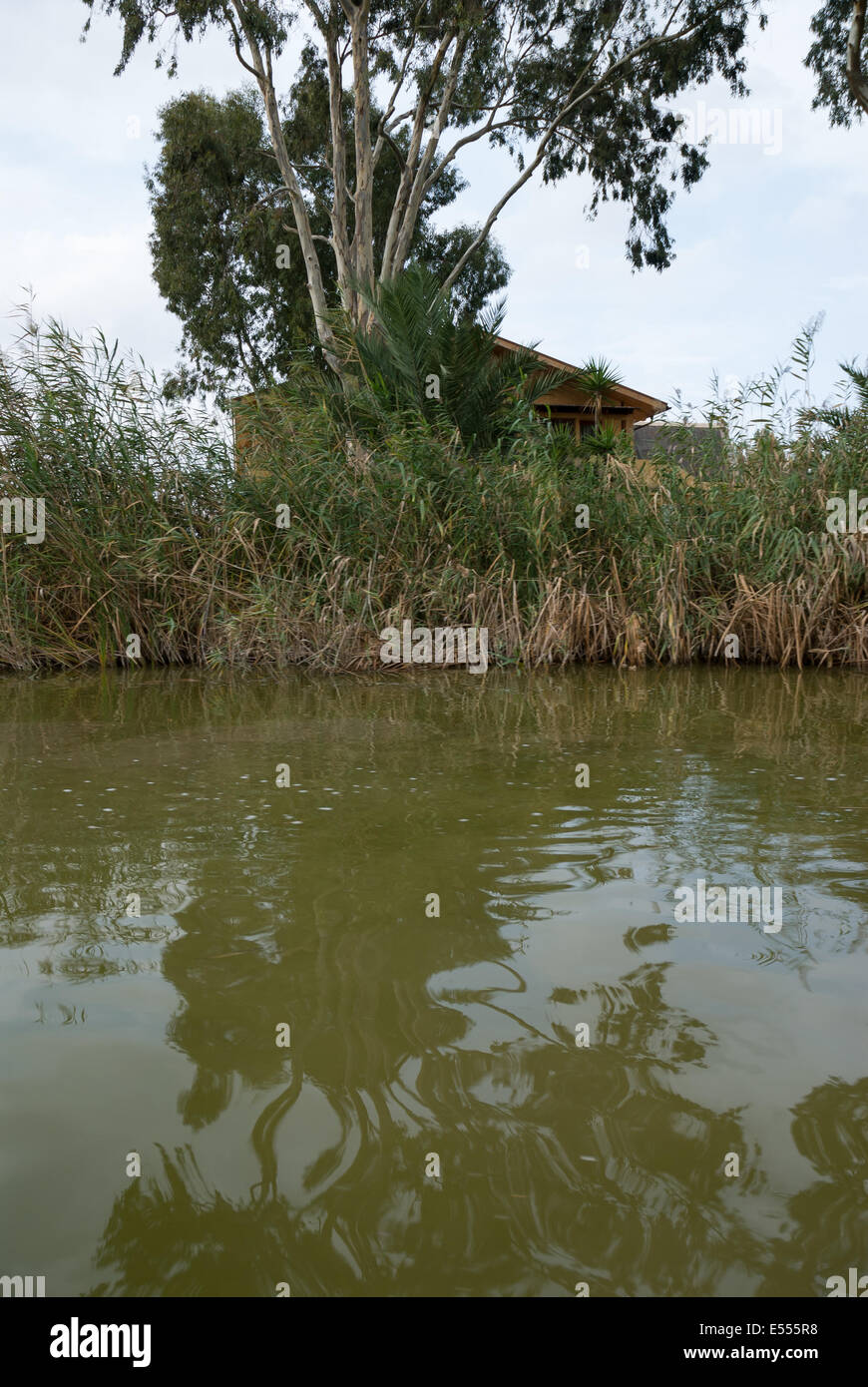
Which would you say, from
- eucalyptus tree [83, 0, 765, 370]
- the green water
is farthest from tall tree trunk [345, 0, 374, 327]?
the green water

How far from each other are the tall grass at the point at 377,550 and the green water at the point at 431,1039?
4279mm

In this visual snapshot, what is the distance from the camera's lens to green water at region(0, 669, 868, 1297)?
4.23 ft

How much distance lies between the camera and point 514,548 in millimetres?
8320

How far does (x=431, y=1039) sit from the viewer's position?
5.86 ft

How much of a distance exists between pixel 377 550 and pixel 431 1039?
6541mm

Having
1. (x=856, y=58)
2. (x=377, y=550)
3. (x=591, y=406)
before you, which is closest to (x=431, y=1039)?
(x=377, y=550)

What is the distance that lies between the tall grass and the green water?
14.0ft

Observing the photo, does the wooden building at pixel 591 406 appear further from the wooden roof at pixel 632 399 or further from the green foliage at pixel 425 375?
the green foliage at pixel 425 375

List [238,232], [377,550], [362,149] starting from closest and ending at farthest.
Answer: [377,550] → [362,149] → [238,232]

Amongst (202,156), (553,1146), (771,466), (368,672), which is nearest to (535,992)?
(553,1146)

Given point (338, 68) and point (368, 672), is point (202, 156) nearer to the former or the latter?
point (338, 68)

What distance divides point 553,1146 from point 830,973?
798 millimetres

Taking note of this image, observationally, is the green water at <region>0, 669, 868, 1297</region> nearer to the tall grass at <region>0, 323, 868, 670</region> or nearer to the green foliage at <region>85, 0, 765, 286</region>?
the tall grass at <region>0, 323, 868, 670</region>

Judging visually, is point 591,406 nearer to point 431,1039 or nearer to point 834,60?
point 834,60
